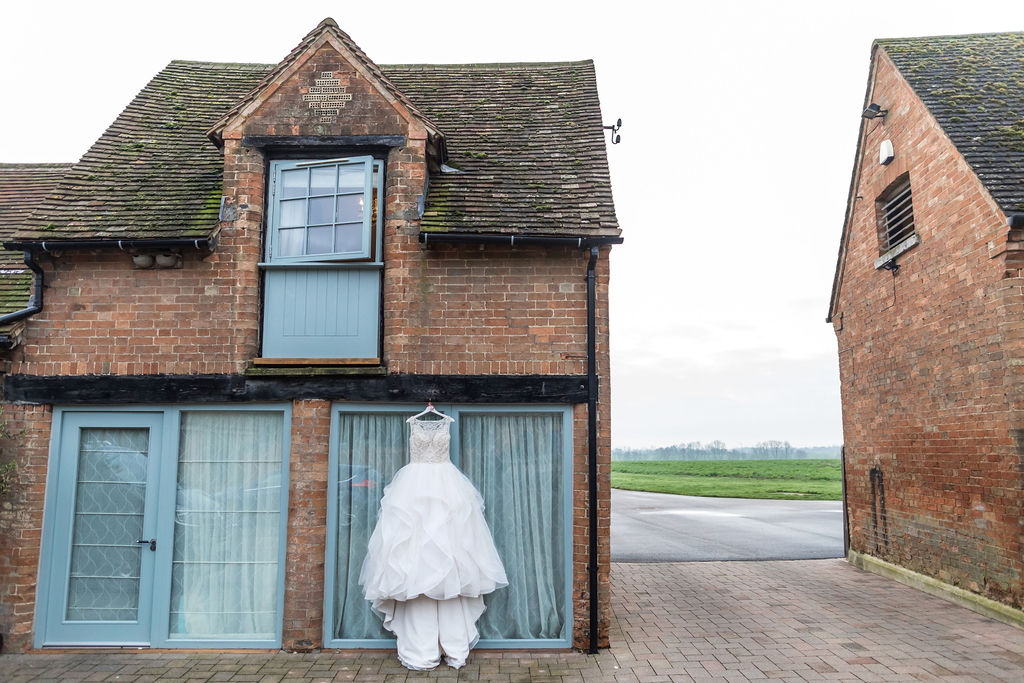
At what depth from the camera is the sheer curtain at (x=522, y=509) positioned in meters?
6.89

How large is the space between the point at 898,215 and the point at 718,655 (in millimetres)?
7513

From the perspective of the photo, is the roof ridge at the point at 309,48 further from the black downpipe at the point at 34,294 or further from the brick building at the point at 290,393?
the black downpipe at the point at 34,294

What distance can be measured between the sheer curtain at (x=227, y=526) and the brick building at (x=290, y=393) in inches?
0.9

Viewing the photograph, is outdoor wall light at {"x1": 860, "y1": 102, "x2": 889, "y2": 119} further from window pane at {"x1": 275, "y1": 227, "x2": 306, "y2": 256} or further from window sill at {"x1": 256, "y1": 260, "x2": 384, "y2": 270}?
window pane at {"x1": 275, "y1": 227, "x2": 306, "y2": 256}

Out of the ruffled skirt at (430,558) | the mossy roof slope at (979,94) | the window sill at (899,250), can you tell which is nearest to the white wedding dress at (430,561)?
the ruffled skirt at (430,558)

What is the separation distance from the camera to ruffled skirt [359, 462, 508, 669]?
6.23m

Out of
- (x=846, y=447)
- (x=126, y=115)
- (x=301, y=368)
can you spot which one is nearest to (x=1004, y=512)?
(x=846, y=447)

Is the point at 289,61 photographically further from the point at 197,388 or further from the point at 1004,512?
the point at 1004,512

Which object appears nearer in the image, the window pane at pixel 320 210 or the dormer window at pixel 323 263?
the dormer window at pixel 323 263

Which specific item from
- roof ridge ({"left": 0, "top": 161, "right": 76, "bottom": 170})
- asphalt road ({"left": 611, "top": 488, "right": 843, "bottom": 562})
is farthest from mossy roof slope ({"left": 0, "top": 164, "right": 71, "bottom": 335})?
asphalt road ({"left": 611, "top": 488, "right": 843, "bottom": 562})

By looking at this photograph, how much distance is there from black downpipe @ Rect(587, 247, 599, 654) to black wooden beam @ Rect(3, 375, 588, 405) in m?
0.11

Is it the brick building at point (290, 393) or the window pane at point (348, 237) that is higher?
the window pane at point (348, 237)

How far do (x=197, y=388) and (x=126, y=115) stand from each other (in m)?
4.65

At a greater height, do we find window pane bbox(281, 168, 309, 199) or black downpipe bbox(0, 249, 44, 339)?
window pane bbox(281, 168, 309, 199)
